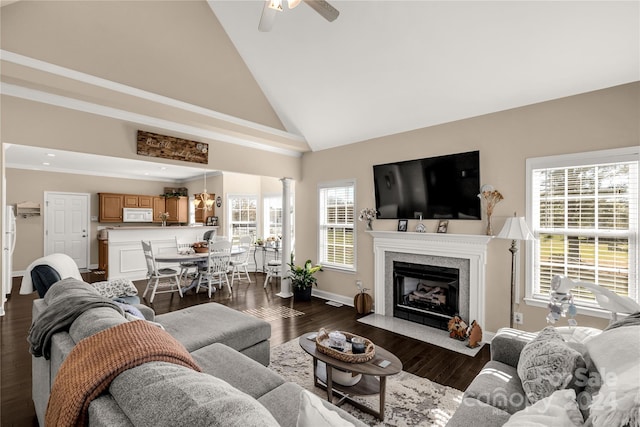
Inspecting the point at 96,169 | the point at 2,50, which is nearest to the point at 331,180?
the point at 2,50

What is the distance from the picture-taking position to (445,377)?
8.70 feet

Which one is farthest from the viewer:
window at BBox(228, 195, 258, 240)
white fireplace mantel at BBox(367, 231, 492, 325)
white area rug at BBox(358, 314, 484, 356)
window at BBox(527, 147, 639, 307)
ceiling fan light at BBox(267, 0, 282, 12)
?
window at BBox(228, 195, 258, 240)

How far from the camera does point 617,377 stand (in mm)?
1046

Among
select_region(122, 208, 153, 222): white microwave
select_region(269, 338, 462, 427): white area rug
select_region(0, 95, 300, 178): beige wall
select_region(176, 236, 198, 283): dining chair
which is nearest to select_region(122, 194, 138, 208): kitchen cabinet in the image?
select_region(122, 208, 153, 222): white microwave

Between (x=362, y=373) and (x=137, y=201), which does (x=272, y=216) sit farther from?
(x=362, y=373)

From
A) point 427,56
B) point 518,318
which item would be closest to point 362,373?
point 518,318

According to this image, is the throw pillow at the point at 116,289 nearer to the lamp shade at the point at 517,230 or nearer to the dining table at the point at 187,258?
the dining table at the point at 187,258

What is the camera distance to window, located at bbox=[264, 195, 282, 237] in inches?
301

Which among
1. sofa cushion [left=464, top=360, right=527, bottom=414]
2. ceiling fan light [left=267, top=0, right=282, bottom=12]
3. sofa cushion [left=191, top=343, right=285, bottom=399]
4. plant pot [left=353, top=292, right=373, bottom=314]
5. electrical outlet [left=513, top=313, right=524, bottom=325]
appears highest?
ceiling fan light [left=267, top=0, right=282, bottom=12]

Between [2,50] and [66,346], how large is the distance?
9.47 ft

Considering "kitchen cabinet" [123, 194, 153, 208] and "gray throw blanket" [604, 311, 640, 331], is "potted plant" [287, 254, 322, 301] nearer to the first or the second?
"gray throw blanket" [604, 311, 640, 331]

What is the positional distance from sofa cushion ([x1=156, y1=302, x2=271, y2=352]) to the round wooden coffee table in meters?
0.45

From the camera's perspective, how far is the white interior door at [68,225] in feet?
23.5

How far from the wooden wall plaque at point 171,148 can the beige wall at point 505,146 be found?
2245 mm
